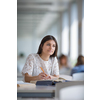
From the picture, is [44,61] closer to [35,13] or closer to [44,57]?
[44,57]

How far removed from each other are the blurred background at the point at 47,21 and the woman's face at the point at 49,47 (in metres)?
4.40

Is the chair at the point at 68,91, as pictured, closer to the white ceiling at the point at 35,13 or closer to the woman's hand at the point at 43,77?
the woman's hand at the point at 43,77

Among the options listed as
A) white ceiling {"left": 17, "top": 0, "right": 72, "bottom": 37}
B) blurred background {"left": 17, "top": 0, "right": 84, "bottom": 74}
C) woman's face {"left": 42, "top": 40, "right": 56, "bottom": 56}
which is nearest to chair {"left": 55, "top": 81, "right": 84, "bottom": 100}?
woman's face {"left": 42, "top": 40, "right": 56, "bottom": 56}

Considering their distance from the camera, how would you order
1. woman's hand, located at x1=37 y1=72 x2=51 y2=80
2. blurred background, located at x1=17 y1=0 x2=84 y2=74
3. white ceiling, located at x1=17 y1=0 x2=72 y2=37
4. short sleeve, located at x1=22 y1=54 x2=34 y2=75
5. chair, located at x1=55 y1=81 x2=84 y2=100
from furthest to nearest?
white ceiling, located at x1=17 y1=0 x2=72 y2=37 < blurred background, located at x1=17 y1=0 x2=84 y2=74 < short sleeve, located at x1=22 y1=54 x2=34 y2=75 < woman's hand, located at x1=37 y1=72 x2=51 y2=80 < chair, located at x1=55 y1=81 x2=84 y2=100

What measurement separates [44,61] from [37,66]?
0.10 m

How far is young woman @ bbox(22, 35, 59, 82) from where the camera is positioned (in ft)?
6.36

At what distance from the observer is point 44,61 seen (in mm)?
1989

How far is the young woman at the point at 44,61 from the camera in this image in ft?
6.36

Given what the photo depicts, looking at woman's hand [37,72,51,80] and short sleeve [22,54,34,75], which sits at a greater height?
short sleeve [22,54,34,75]

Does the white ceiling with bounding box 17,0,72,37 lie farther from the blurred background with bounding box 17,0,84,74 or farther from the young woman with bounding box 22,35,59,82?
the young woman with bounding box 22,35,59,82

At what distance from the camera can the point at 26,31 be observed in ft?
22.9
